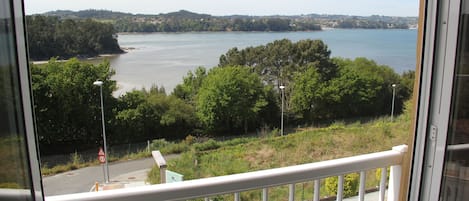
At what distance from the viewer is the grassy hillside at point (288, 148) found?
32.5 ft

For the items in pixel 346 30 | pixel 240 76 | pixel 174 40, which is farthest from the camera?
pixel 240 76

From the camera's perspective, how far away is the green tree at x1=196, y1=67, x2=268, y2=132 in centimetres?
1081

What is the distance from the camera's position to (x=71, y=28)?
678 cm

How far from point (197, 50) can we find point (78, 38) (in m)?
4.52

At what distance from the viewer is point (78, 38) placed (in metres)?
7.28

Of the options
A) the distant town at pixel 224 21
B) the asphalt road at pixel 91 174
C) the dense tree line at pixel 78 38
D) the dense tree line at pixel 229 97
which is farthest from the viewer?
the dense tree line at pixel 229 97

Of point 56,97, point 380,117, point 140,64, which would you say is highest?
point 140,64

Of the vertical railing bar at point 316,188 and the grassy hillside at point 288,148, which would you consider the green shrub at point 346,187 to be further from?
the grassy hillside at point 288,148

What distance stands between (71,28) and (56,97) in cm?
329

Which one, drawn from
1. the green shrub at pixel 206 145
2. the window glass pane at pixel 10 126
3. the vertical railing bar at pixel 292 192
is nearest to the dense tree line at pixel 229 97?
the green shrub at pixel 206 145

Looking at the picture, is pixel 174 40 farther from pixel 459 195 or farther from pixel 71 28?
pixel 459 195

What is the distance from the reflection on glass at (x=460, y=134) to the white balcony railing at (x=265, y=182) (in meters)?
0.20

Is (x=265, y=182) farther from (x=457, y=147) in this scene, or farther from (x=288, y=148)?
(x=288, y=148)

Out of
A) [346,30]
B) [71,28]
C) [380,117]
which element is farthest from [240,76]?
[71,28]
